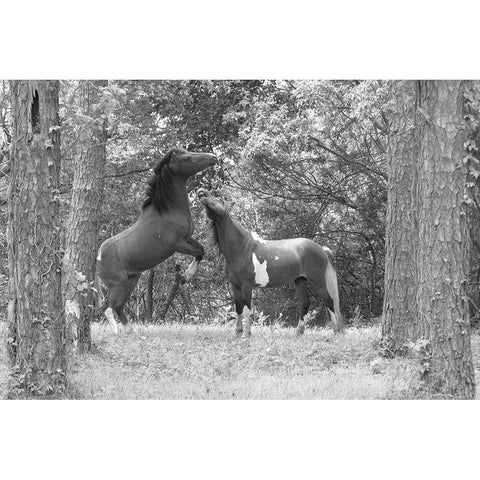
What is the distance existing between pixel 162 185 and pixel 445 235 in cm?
497

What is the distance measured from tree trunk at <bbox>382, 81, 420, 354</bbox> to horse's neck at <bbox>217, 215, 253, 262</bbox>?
2.25 metres

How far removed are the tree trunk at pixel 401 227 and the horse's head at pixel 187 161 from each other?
2530 mm

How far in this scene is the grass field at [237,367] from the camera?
6.63 meters

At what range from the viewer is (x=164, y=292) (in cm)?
1980

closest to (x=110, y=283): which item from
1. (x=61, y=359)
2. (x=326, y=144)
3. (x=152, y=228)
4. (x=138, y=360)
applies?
(x=152, y=228)

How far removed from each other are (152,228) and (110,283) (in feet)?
3.12

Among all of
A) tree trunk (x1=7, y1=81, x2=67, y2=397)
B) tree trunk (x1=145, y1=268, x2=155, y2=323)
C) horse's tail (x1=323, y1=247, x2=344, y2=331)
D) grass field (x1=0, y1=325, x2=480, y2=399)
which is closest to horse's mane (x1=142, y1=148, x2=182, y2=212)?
grass field (x1=0, y1=325, x2=480, y2=399)

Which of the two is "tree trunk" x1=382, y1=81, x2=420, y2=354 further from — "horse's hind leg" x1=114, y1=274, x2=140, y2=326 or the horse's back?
"horse's hind leg" x1=114, y1=274, x2=140, y2=326

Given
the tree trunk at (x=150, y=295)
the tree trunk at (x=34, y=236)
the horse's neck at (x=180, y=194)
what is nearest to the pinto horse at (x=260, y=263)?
the horse's neck at (x=180, y=194)

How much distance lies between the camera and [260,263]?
991 cm

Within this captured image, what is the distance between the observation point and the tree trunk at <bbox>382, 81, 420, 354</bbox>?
8148 millimetres

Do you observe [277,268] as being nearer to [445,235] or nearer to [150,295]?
[445,235]

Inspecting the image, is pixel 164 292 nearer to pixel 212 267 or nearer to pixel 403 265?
pixel 212 267

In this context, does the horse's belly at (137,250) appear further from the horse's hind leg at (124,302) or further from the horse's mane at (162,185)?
the horse's mane at (162,185)
